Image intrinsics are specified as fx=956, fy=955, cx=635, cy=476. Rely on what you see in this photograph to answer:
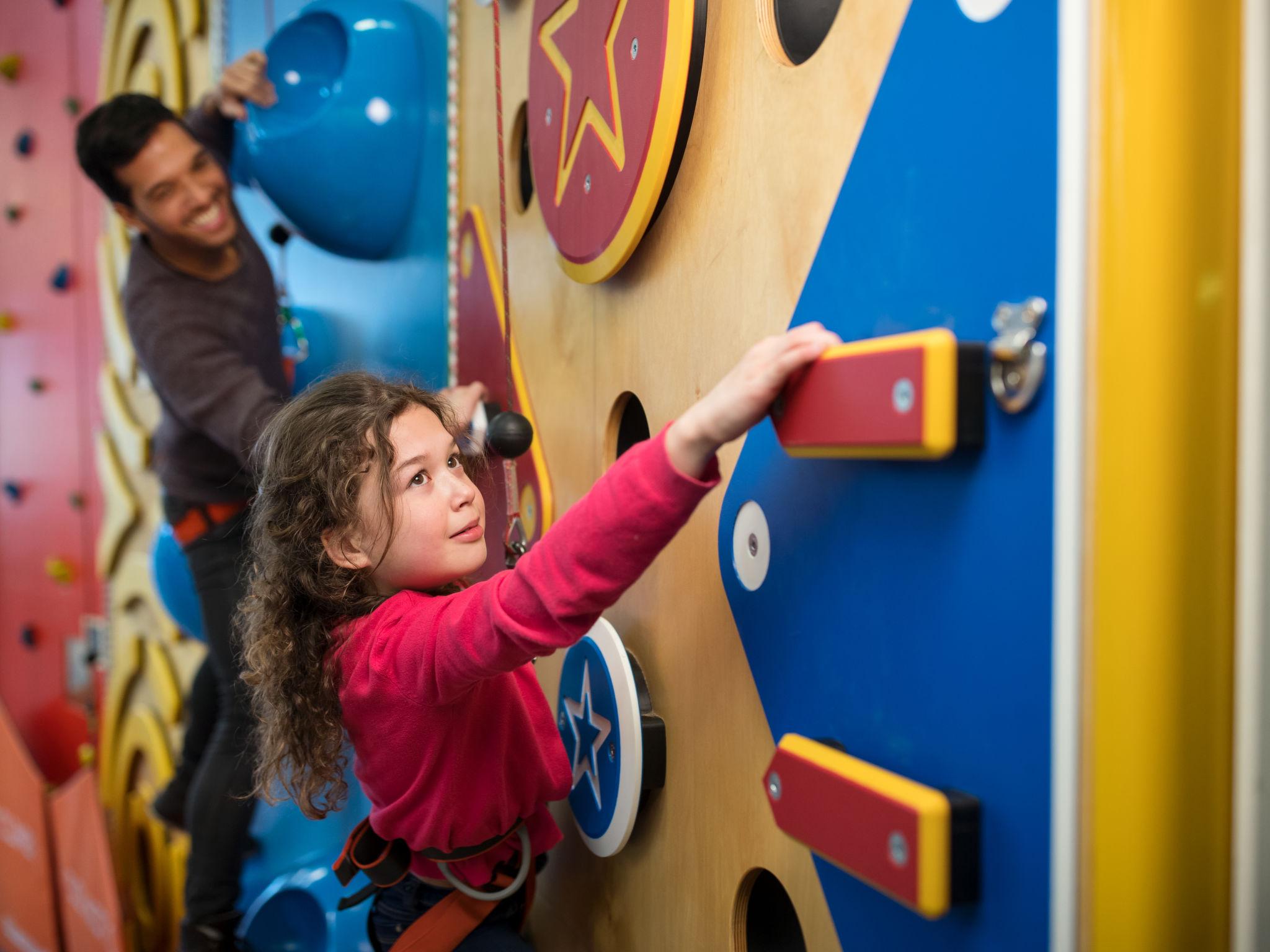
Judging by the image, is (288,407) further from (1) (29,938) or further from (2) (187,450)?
(1) (29,938)

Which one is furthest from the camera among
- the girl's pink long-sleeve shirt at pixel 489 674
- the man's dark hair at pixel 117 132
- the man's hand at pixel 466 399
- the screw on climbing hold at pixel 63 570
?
the screw on climbing hold at pixel 63 570

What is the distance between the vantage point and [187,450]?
4.42 ft

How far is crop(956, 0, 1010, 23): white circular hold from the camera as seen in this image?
1.43 ft

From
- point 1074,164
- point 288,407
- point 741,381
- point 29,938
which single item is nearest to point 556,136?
point 288,407

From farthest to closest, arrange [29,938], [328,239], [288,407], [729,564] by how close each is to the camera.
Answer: [29,938], [328,239], [288,407], [729,564]

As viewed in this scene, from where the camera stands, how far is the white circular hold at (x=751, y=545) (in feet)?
2.14

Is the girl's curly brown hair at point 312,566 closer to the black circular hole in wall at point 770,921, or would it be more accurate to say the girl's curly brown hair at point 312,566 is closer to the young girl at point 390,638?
the young girl at point 390,638

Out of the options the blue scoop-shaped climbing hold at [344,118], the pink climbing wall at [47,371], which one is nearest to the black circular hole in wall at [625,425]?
the blue scoop-shaped climbing hold at [344,118]

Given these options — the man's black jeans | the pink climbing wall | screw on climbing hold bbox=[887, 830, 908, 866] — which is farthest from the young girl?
the pink climbing wall

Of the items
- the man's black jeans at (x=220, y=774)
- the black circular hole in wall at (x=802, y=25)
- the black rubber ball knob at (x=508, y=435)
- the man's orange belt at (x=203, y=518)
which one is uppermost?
the black circular hole in wall at (x=802, y=25)

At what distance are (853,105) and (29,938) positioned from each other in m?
2.29

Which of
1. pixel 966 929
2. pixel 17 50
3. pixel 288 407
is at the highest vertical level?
pixel 17 50

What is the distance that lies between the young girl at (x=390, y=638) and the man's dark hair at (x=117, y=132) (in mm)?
613

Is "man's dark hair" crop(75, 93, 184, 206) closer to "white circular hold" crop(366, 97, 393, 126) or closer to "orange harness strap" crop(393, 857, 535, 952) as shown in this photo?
"white circular hold" crop(366, 97, 393, 126)
